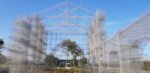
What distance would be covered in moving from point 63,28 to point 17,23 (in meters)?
7.59

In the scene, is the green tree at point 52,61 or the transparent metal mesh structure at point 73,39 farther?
the green tree at point 52,61

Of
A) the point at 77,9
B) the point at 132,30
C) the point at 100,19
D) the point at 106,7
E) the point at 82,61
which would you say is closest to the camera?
the point at 132,30

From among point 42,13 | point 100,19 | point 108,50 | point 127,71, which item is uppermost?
point 42,13

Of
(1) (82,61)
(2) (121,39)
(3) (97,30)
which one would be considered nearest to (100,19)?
(3) (97,30)

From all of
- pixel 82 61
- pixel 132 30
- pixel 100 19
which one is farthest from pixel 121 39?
pixel 82 61

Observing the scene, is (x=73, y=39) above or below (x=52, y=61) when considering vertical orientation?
above

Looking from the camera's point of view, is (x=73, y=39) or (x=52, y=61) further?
(x=52, y=61)

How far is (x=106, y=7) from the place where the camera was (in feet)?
40.7

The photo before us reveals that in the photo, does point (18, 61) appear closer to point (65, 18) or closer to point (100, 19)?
point (100, 19)

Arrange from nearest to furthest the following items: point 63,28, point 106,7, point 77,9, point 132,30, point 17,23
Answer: point 132,30 < point 17,23 < point 106,7 < point 77,9 < point 63,28

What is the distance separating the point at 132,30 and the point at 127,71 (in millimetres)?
1012

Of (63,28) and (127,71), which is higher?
(63,28)

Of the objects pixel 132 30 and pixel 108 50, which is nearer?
pixel 132 30

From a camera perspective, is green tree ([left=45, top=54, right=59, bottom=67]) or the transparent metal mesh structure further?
Result: green tree ([left=45, top=54, right=59, bottom=67])
